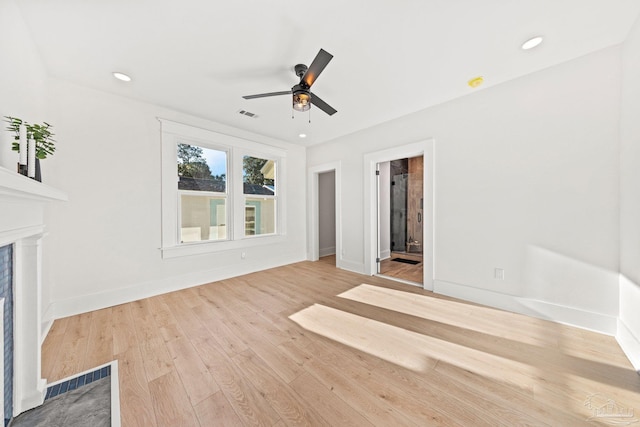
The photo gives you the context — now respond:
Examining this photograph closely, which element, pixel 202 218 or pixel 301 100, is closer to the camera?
pixel 301 100

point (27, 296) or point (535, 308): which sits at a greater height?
point (27, 296)

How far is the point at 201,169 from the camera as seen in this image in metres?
3.56

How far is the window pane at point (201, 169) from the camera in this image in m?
3.38

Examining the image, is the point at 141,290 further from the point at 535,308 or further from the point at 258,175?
the point at 535,308

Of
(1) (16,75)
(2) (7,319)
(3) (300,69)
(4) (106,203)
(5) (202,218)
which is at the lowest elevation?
(2) (7,319)

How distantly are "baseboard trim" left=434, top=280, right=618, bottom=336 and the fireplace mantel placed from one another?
12.2 ft

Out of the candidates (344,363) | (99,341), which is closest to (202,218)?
(99,341)

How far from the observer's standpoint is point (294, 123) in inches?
145

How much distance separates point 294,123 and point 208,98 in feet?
4.26

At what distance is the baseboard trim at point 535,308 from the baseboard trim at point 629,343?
99mm

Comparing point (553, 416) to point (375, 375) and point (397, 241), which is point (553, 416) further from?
point (397, 241)

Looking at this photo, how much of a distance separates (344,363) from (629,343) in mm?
2242

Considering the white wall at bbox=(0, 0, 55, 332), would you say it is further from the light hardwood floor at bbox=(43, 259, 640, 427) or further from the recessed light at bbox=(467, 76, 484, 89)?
the recessed light at bbox=(467, 76, 484, 89)

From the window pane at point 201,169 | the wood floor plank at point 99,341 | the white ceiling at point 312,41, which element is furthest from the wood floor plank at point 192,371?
the white ceiling at point 312,41
